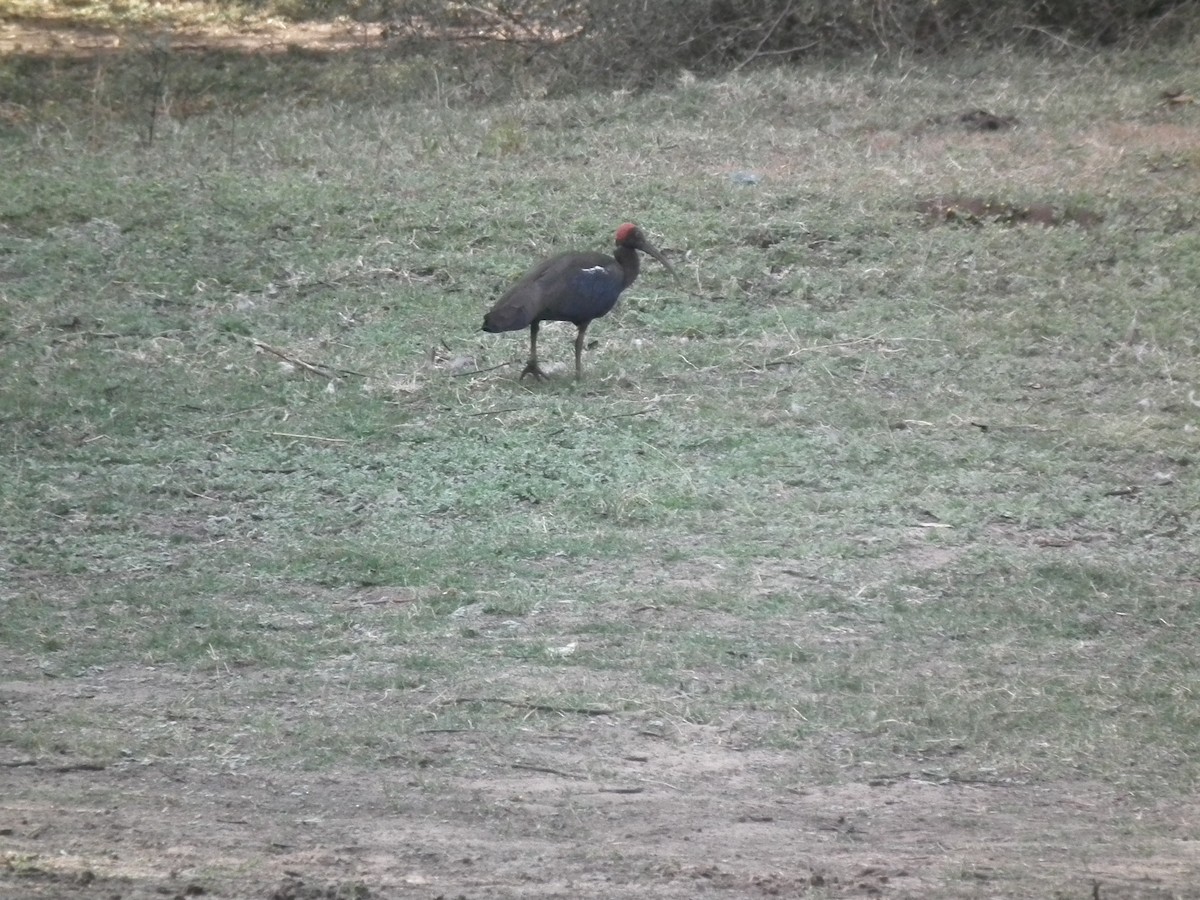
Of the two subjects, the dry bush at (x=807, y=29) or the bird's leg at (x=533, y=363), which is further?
the dry bush at (x=807, y=29)

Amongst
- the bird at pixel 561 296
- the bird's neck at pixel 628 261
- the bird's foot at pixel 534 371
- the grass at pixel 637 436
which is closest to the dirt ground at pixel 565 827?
the grass at pixel 637 436

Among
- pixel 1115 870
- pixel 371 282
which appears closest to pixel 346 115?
pixel 371 282

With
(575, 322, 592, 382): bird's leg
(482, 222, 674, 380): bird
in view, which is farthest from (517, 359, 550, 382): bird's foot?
(575, 322, 592, 382): bird's leg

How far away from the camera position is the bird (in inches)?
312

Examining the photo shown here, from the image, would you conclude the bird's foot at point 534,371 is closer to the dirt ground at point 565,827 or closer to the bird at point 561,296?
the bird at point 561,296

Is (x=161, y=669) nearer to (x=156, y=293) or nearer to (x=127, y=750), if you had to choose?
(x=127, y=750)

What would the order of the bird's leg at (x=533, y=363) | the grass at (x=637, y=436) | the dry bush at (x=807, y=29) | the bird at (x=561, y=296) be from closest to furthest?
the grass at (x=637, y=436) → the bird at (x=561, y=296) → the bird's leg at (x=533, y=363) → the dry bush at (x=807, y=29)

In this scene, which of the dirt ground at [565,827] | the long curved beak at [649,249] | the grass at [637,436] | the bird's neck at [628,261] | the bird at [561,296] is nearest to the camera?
the dirt ground at [565,827]


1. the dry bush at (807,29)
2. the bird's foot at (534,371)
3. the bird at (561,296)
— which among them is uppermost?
the dry bush at (807,29)

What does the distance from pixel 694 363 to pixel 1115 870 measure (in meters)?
4.91

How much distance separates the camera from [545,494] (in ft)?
22.7

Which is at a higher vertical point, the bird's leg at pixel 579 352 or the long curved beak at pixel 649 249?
the long curved beak at pixel 649 249

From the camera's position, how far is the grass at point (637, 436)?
519 cm

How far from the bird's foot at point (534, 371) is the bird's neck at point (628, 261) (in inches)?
28.1
